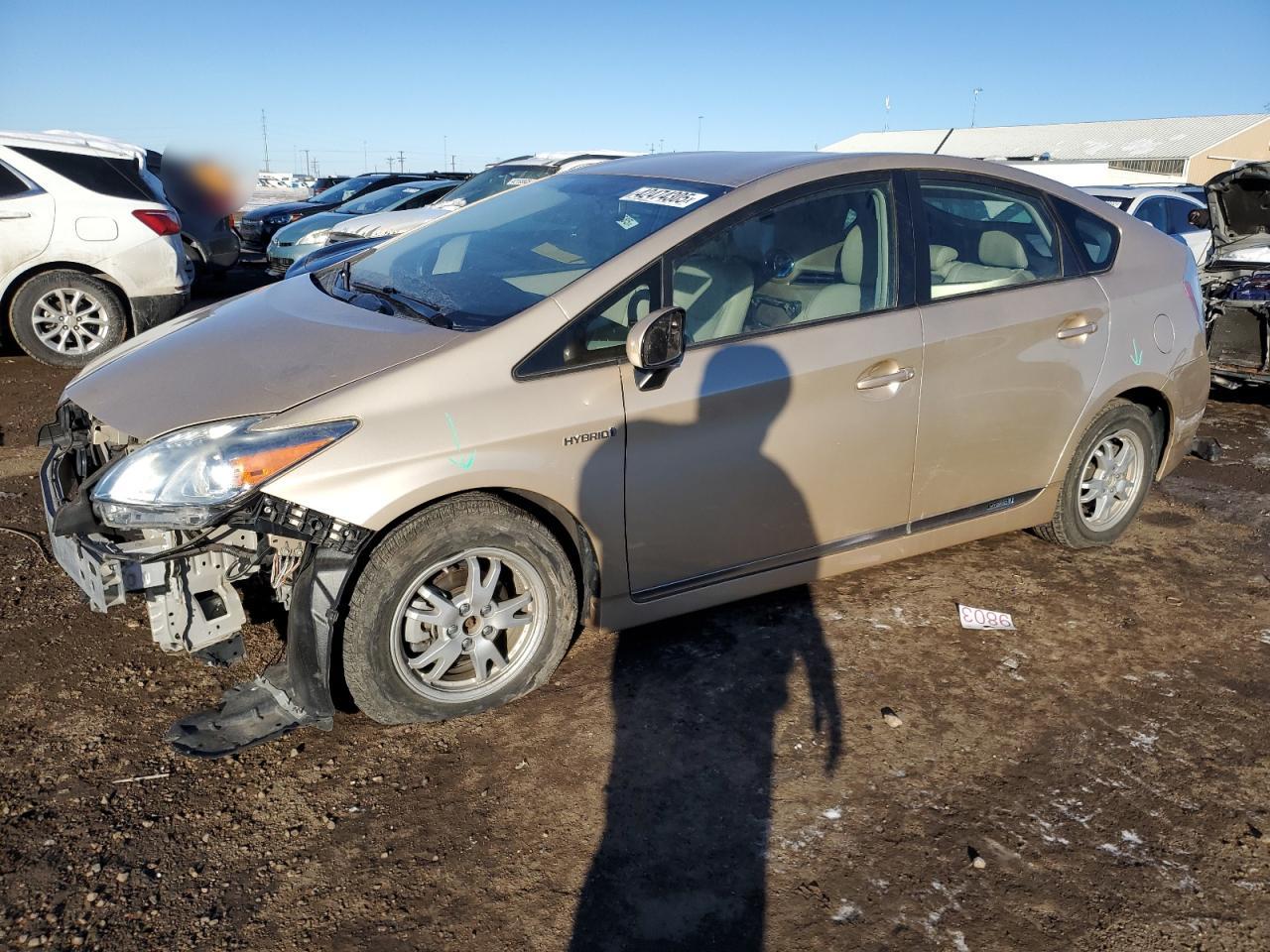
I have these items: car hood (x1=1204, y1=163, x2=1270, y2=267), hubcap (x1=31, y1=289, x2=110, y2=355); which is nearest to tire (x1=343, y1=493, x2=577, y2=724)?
hubcap (x1=31, y1=289, x2=110, y2=355)

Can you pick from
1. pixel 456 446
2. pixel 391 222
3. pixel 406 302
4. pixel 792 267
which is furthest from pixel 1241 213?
pixel 391 222

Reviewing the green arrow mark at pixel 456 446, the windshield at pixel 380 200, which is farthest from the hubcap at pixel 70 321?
the windshield at pixel 380 200

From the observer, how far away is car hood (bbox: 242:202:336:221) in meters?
16.5

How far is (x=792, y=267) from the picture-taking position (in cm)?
359

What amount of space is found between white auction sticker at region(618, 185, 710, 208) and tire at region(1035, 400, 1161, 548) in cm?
210

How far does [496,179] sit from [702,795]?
9.03 meters

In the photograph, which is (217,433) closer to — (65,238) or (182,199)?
(65,238)

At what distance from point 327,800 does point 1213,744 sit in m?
2.81

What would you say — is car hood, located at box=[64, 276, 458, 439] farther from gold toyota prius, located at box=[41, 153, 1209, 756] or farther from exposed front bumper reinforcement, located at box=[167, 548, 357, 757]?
exposed front bumper reinforcement, located at box=[167, 548, 357, 757]

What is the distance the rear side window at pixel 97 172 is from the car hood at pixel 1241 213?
28.9ft

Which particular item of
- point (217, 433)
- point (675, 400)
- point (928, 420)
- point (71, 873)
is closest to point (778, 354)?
point (675, 400)

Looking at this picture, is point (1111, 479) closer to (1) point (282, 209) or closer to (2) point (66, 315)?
(2) point (66, 315)

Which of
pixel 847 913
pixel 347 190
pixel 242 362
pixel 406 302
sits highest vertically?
pixel 347 190

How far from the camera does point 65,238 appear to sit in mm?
7586
